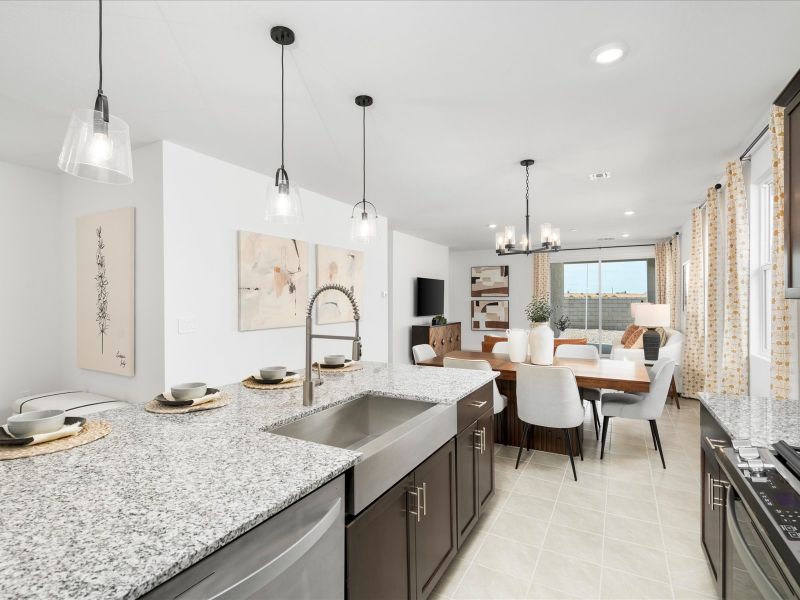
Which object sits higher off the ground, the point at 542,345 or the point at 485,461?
the point at 542,345

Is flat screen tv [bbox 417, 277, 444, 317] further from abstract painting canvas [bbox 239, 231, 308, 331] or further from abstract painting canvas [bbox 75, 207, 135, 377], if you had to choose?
abstract painting canvas [bbox 75, 207, 135, 377]

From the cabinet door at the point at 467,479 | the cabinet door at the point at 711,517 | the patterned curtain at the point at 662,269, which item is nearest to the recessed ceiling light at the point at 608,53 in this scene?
the cabinet door at the point at 711,517

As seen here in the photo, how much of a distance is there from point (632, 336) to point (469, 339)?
3731 millimetres

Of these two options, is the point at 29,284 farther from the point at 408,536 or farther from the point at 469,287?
the point at 469,287

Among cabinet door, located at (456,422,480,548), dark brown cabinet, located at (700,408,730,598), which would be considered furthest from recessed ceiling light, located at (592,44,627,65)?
cabinet door, located at (456,422,480,548)

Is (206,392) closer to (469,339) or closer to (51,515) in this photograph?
(51,515)

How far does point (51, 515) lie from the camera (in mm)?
804

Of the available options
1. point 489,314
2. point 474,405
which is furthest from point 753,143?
point 489,314

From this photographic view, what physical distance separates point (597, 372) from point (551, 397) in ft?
1.96

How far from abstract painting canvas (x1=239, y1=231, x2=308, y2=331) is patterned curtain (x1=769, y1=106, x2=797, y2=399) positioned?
3.47 meters

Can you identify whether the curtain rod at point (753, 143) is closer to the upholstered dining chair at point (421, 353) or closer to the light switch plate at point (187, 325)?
the upholstered dining chair at point (421, 353)

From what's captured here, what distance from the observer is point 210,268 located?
10.1ft

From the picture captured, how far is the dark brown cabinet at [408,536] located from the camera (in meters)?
1.24

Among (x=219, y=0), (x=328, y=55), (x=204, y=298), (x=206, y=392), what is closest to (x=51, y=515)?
(x=206, y=392)
